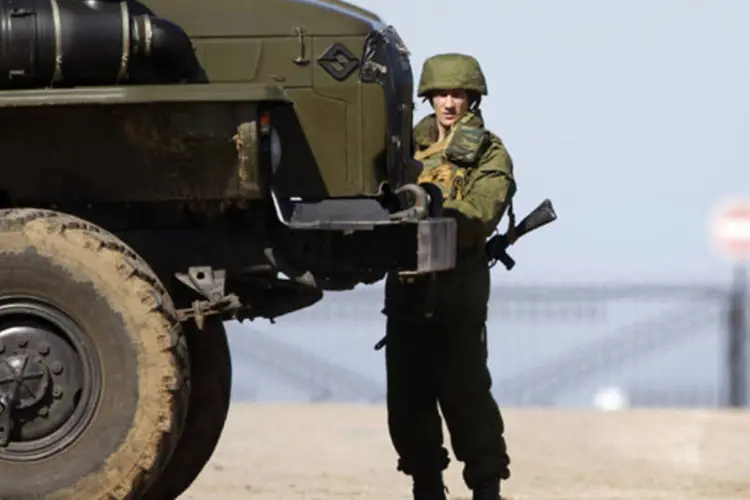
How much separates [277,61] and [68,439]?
1566 millimetres

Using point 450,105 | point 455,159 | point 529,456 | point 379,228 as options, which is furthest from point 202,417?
point 529,456

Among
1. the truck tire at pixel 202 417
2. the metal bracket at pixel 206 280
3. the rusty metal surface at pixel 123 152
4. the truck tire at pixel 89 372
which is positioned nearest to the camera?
the truck tire at pixel 89 372

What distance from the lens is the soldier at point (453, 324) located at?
9094 mm

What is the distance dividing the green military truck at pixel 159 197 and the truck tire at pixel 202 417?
0.27 metres

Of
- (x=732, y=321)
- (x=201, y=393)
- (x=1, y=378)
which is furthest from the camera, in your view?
(x=732, y=321)

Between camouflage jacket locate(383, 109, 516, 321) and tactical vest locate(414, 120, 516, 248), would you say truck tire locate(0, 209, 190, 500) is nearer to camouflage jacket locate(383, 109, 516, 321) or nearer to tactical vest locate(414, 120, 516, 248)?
camouflage jacket locate(383, 109, 516, 321)

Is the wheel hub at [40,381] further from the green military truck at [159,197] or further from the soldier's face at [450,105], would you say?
the soldier's face at [450,105]

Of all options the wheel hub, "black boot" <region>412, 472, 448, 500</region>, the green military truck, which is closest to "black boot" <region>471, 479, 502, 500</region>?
"black boot" <region>412, 472, 448, 500</region>

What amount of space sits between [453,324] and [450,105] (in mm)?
900

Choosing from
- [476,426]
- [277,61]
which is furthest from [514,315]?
[277,61]

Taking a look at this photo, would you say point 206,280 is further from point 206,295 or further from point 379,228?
point 379,228

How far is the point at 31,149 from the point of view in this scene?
758 centimetres

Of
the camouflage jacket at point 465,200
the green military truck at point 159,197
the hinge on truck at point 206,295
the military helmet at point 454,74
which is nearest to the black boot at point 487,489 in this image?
the camouflage jacket at point 465,200

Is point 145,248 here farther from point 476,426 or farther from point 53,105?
point 476,426
